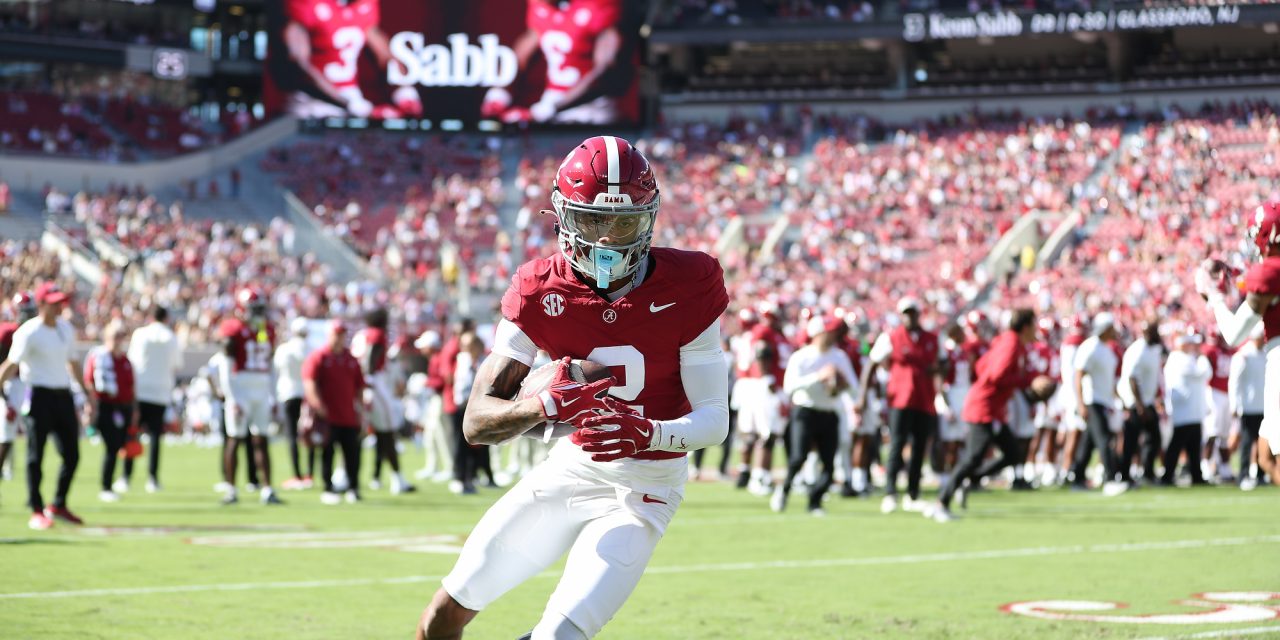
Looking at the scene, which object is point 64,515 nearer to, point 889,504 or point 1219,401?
point 889,504

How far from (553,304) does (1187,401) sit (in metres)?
13.9

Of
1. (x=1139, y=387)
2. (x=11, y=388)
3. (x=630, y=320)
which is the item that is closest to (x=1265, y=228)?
(x=630, y=320)

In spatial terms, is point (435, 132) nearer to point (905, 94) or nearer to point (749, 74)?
point (749, 74)

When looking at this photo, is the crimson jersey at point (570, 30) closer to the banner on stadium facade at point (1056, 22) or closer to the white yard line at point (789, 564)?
the banner on stadium facade at point (1056, 22)

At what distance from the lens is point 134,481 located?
17.6 m

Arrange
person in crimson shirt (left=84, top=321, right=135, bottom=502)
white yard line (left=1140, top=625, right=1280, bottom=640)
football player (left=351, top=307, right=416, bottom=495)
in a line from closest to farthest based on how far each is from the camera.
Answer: white yard line (left=1140, top=625, right=1280, bottom=640)
person in crimson shirt (left=84, top=321, right=135, bottom=502)
football player (left=351, top=307, right=416, bottom=495)

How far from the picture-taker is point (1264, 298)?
22.7 ft

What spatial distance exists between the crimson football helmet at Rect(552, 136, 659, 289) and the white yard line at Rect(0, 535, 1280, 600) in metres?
5.03

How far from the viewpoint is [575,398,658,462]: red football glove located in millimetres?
4230

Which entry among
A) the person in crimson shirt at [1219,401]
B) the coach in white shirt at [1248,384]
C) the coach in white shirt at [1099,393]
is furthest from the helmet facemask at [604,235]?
the person in crimson shirt at [1219,401]

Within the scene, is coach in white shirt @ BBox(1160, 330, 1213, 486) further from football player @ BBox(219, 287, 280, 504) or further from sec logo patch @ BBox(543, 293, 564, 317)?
sec logo patch @ BBox(543, 293, 564, 317)

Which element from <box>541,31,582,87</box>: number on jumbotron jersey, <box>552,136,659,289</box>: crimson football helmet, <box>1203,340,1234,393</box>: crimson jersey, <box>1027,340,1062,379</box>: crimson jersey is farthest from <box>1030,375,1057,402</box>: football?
<box>541,31,582,87</box>: number on jumbotron jersey

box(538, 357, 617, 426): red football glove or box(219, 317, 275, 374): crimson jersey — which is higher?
box(538, 357, 617, 426): red football glove

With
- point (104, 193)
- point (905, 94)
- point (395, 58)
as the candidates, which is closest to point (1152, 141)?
point (905, 94)
